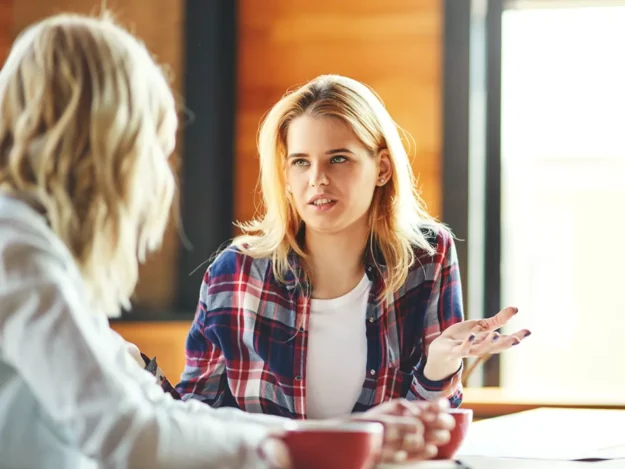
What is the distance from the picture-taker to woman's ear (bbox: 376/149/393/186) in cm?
176

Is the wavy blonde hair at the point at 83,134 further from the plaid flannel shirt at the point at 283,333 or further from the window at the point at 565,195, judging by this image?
the window at the point at 565,195

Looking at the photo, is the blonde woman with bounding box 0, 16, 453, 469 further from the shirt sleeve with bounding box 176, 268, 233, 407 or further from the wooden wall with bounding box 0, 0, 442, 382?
the wooden wall with bounding box 0, 0, 442, 382

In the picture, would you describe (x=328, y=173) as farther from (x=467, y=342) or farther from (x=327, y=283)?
(x=467, y=342)

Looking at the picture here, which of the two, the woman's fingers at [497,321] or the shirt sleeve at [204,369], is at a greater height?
the woman's fingers at [497,321]

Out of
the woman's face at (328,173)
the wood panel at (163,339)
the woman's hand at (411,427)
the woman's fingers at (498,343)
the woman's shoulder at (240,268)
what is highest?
the woman's face at (328,173)

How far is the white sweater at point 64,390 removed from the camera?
2.42 ft

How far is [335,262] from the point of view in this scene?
1737mm

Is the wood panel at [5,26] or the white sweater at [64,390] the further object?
the wood panel at [5,26]

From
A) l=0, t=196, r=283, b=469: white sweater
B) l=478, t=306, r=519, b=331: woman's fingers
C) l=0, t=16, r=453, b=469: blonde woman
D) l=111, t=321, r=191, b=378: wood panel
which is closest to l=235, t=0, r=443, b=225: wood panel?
l=111, t=321, r=191, b=378: wood panel

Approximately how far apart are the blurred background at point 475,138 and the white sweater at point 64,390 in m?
2.15

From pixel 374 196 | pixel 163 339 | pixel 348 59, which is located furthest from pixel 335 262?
pixel 348 59

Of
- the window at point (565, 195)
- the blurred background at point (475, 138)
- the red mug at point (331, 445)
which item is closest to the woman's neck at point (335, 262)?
the red mug at point (331, 445)

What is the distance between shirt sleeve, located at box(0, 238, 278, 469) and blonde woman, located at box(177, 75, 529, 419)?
87cm

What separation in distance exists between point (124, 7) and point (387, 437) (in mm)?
2584
